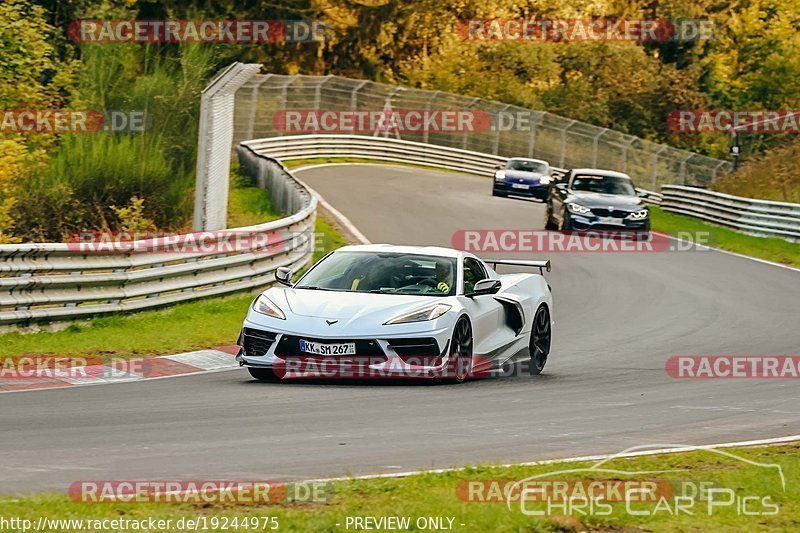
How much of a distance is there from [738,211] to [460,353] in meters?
25.2

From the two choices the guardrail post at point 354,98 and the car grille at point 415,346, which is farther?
the guardrail post at point 354,98

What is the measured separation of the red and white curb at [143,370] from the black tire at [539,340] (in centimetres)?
302

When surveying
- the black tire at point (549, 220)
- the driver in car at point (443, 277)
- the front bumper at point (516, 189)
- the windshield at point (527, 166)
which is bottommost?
the front bumper at point (516, 189)

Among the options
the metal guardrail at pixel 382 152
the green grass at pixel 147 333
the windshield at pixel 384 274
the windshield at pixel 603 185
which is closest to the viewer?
the windshield at pixel 384 274

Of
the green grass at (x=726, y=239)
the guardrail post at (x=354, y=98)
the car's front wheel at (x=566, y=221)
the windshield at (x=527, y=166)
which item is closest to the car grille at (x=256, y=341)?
the green grass at (x=726, y=239)

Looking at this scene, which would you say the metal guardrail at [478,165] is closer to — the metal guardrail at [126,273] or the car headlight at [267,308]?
the metal guardrail at [126,273]

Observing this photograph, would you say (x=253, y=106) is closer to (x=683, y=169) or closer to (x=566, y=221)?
(x=683, y=169)

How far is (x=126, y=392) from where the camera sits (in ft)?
36.3

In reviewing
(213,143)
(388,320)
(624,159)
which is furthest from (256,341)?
(624,159)

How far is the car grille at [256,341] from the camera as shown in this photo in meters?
11.4

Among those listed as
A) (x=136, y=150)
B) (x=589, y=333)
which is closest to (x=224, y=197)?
(x=136, y=150)

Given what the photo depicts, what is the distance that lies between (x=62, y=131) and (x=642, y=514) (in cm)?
1982

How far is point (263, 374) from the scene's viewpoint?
11.9 m

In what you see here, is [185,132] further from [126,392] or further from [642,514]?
[642,514]
